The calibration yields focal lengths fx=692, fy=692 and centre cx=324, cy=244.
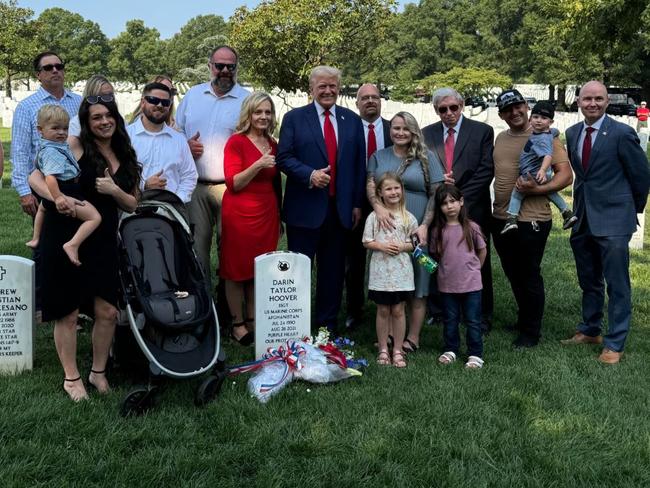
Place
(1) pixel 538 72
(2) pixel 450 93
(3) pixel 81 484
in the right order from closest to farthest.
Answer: (3) pixel 81 484, (2) pixel 450 93, (1) pixel 538 72

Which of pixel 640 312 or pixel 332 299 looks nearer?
pixel 332 299

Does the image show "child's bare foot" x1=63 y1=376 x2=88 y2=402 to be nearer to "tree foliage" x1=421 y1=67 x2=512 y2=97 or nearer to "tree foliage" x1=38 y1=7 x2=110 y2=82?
"tree foliage" x1=421 y1=67 x2=512 y2=97

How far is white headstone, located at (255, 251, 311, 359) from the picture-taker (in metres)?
5.45

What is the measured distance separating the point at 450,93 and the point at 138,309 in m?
3.19

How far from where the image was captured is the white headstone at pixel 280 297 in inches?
215

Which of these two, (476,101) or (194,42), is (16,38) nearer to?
(476,101)

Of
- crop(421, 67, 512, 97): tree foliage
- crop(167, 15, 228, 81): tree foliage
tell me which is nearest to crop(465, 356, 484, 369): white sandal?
crop(421, 67, 512, 97): tree foliage

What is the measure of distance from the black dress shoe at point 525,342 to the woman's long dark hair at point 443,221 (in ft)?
3.60

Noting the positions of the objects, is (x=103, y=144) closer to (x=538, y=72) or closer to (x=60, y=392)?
(x=60, y=392)

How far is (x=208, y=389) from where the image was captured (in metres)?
4.55

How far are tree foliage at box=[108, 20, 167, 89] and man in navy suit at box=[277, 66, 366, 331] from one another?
76.0m

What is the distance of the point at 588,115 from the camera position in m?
5.55

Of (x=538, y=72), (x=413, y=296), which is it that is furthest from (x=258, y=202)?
(x=538, y=72)

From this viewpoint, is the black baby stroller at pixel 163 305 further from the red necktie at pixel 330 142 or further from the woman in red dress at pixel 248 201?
the red necktie at pixel 330 142
